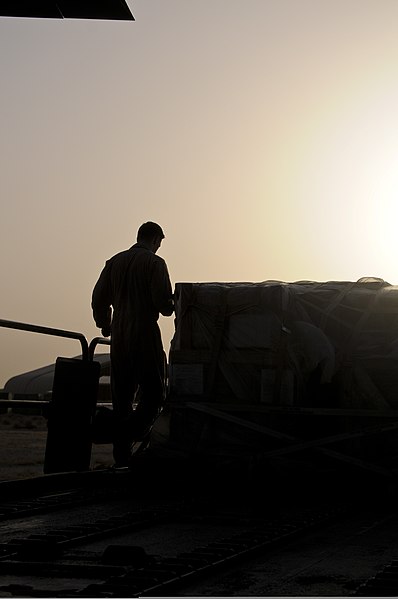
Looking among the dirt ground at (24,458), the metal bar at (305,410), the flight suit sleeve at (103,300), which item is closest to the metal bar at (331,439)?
the metal bar at (305,410)

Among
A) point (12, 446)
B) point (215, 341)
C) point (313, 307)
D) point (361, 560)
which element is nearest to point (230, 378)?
point (215, 341)

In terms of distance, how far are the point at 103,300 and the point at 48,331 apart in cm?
73

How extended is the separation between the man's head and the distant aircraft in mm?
3141

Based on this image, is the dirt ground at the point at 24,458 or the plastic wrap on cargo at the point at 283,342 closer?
the plastic wrap on cargo at the point at 283,342

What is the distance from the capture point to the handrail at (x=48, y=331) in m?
9.98

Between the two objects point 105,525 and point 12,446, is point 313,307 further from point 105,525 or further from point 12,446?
point 12,446

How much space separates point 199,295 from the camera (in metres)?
10.4

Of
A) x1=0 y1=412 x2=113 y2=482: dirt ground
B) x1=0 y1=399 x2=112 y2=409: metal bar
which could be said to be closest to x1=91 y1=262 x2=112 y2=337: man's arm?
x1=0 y1=399 x2=112 y2=409: metal bar

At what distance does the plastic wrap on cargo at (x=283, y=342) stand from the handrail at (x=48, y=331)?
1360mm

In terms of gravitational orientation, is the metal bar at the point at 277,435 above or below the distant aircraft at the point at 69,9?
below

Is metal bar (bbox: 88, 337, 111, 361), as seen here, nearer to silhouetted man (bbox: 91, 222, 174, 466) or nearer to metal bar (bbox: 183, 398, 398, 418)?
silhouetted man (bbox: 91, 222, 174, 466)

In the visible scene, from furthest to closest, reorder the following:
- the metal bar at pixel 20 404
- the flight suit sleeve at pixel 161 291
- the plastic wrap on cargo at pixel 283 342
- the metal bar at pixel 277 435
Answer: the flight suit sleeve at pixel 161 291 < the metal bar at pixel 20 404 < the plastic wrap on cargo at pixel 283 342 < the metal bar at pixel 277 435

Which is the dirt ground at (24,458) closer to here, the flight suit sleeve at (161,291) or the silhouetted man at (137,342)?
the silhouetted man at (137,342)

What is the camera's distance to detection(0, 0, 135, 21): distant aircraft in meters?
8.31
